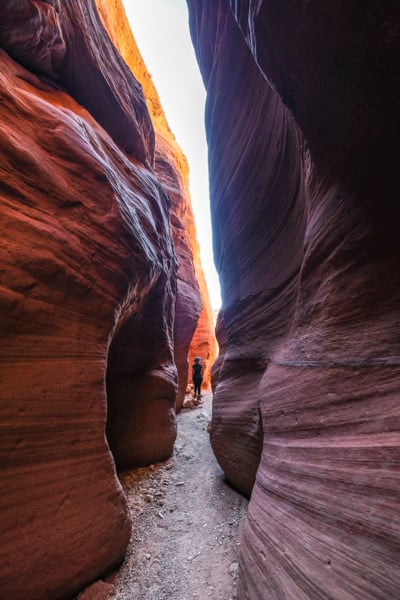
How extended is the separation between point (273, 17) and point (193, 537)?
4.84m

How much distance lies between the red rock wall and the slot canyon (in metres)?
0.01

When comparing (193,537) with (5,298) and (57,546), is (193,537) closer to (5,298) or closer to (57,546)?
A: (57,546)

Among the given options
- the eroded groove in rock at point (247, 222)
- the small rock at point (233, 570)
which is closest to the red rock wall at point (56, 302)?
the small rock at point (233, 570)

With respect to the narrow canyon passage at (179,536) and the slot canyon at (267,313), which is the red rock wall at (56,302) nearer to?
the slot canyon at (267,313)

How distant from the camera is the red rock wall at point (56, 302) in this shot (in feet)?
6.46

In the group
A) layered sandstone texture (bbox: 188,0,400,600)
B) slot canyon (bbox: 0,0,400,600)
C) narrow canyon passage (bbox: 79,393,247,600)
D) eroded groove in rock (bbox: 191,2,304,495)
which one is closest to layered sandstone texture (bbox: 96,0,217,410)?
eroded groove in rock (bbox: 191,2,304,495)

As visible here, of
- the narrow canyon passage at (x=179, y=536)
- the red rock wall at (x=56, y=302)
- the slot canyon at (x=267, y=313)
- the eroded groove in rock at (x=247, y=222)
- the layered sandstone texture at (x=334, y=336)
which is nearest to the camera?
the layered sandstone texture at (x=334, y=336)

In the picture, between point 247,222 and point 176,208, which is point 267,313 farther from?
point 176,208

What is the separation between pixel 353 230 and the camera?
208cm

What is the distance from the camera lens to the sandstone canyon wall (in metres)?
→ 1.97

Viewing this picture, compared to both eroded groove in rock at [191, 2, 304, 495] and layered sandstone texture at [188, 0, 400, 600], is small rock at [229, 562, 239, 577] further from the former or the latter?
eroded groove in rock at [191, 2, 304, 495]

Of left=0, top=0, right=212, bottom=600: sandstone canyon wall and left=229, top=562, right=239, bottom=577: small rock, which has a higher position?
left=0, top=0, right=212, bottom=600: sandstone canyon wall

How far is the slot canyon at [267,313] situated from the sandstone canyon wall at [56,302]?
2 cm

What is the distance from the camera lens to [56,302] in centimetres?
241
